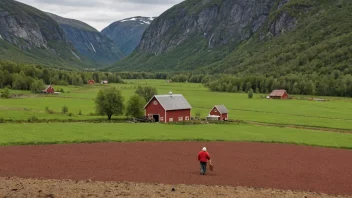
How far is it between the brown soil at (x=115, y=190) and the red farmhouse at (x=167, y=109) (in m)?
Result: 48.5

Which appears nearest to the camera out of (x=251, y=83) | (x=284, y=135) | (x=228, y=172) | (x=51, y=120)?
(x=228, y=172)

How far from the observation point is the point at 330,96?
6609 inches

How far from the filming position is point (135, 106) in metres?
82.4

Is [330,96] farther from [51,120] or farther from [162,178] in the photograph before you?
[162,178]

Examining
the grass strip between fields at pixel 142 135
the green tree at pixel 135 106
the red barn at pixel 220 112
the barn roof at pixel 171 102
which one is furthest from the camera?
the red barn at pixel 220 112

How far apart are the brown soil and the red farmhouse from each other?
1910 inches

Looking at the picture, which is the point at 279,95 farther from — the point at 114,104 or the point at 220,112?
the point at 114,104

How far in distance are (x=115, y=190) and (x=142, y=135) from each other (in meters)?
27.3

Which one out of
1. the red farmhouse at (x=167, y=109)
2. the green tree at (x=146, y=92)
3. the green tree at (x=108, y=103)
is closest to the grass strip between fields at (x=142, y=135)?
the red farmhouse at (x=167, y=109)

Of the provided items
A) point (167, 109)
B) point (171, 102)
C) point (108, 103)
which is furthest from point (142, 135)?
point (108, 103)

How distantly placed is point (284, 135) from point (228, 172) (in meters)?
27.3

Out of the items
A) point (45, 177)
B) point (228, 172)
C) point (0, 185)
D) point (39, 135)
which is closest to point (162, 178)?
point (228, 172)

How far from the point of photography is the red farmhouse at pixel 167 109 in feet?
260

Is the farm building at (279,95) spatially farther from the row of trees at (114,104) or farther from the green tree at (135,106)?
the green tree at (135,106)
